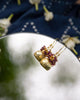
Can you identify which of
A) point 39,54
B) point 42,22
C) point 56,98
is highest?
Result: point 42,22

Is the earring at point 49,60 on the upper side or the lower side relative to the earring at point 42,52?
lower

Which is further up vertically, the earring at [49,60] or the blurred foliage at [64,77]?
the earring at [49,60]

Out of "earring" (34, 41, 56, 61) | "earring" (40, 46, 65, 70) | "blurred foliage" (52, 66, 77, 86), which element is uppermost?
"earring" (34, 41, 56, 61)

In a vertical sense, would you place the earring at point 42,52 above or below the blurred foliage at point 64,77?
above

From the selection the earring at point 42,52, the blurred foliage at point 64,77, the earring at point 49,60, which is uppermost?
the earring at point 42,52

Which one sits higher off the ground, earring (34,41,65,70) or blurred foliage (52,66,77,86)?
earring (34,41,65,70)

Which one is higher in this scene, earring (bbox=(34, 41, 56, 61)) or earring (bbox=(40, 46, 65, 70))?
earring (bbox=(34, 41, 56, 61))

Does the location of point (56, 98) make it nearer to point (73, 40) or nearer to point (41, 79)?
point (41, 79)

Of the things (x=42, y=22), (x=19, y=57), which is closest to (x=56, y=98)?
(x=19, y=57)

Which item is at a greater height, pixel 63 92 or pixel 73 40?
pixel 73 40
